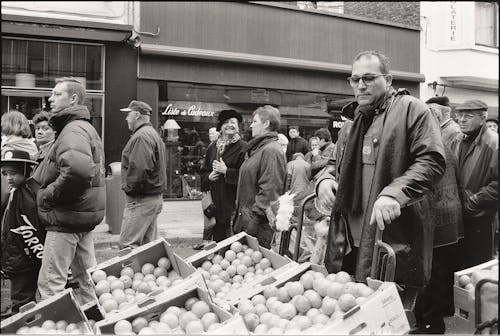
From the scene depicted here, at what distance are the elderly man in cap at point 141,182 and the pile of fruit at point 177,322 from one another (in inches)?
138

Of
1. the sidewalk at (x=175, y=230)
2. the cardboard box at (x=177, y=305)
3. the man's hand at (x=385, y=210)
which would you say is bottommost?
the sidewalk at (x=175, y=230)

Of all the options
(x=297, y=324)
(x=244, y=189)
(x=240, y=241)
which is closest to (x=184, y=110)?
(x=244, y=189)

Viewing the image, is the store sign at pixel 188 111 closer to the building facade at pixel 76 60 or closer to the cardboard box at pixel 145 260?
the building facade at pixel 76 60

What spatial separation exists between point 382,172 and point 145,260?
1.61 meters

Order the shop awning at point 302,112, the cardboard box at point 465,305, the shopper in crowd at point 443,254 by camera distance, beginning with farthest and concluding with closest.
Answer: the shop awning at point 302,112, the shopper in crowd at point 443,254, the cardboard box at point 465,305

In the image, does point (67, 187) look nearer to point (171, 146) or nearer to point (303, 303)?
point (303, 303)

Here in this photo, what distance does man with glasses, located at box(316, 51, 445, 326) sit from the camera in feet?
9.71

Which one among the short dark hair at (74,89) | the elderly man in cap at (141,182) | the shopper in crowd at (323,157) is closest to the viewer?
the shopper in crowd at (323,157)

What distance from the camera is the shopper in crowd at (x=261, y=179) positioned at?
5105mm

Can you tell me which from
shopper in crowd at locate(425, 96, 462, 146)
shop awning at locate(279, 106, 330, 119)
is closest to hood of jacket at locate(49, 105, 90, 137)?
shopper in crowd at locate(425, 96, 462, 146)

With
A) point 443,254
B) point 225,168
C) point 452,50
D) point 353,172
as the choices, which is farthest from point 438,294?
point 452,50

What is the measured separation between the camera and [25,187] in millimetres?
4703

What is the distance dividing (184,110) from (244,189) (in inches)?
263

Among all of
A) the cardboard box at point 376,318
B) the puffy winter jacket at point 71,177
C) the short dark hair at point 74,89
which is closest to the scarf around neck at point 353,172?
the cardboard box at point 376,318
